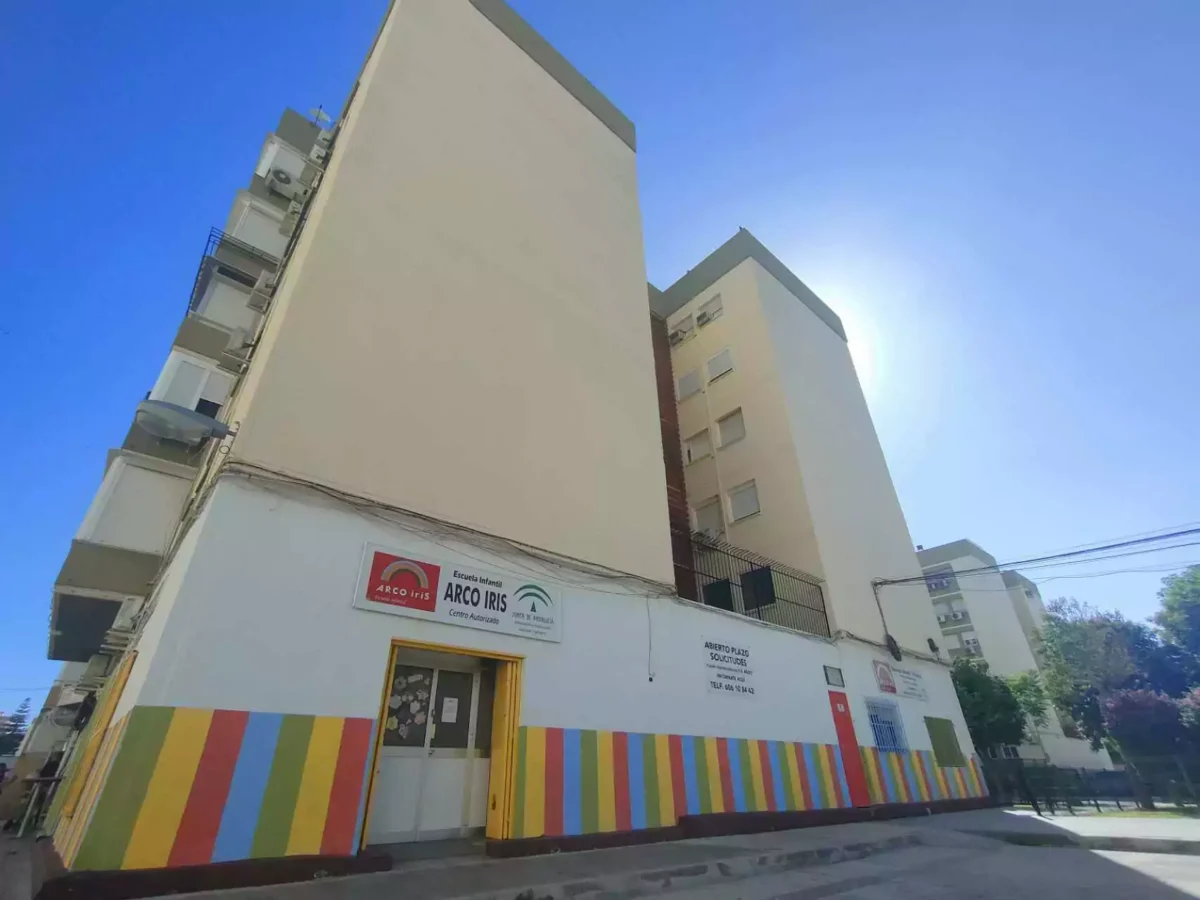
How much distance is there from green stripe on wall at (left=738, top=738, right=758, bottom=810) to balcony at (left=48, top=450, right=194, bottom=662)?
10.3m

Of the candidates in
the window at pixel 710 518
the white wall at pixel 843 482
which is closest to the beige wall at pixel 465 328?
the white wall at pixel 843 482

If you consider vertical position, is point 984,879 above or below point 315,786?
below

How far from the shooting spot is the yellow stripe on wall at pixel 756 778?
8477 mm

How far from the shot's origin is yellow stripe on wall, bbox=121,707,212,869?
13.2 feet

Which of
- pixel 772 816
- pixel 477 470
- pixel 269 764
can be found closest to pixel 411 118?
pixel 477 470

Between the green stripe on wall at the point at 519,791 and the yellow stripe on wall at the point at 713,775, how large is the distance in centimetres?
316

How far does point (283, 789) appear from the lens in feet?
15.4

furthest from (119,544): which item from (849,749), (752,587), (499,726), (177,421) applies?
(849,749)

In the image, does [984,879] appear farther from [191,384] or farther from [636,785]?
[191,384]

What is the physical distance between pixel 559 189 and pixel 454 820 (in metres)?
12.1

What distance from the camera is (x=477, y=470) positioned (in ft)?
25.0

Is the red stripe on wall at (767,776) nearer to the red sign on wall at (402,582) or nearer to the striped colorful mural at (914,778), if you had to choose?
the striped colorful mural at (914,778)

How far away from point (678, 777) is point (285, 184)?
1653 cm

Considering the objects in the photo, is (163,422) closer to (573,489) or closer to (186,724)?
(186,724)
